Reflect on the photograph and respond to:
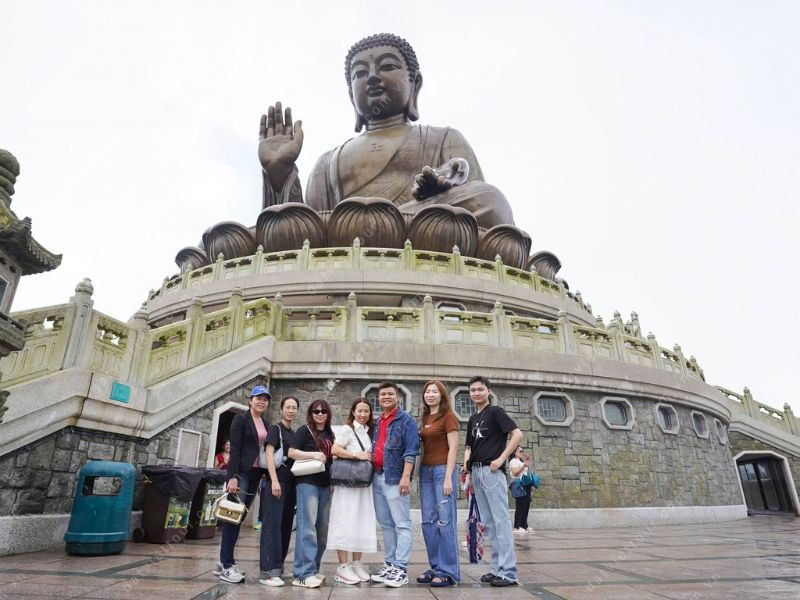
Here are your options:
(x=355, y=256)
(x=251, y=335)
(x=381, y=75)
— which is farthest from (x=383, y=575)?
(x=381, y=75)

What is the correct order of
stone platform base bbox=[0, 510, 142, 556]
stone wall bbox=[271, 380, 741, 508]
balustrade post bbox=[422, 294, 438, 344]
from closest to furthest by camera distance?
1. stone platform base bbox=[0, 510, 142, 556]
2. stone wall bbox=[271, 380, 741, 508]
3. balustrade post bbox=[422, 294, 438, 344]

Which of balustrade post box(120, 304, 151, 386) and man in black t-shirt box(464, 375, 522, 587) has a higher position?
balustrade post box(120, 304, 151, 386)

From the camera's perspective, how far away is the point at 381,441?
3.97 metres

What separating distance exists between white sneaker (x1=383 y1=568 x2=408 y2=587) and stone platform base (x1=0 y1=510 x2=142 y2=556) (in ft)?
11.8

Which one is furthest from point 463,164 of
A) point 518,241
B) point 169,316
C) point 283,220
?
point 169,316

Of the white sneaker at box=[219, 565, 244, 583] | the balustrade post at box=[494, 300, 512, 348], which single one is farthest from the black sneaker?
the balustrade post at box=[494, 300, 512, 348]

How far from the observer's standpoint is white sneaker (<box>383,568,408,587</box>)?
3520 mm

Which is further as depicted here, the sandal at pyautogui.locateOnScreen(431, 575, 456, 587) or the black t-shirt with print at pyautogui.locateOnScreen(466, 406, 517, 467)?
the black t-shirt with print at pyautogui.locateOnScreen(466, 406, 517, 467)

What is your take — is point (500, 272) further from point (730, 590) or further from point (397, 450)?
point (730, 590)

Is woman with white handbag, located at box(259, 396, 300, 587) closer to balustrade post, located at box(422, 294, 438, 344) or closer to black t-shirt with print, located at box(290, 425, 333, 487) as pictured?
black t-shirt with print, located at box(290, 425, 333, 487)

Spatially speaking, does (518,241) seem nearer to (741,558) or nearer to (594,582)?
(741,558)

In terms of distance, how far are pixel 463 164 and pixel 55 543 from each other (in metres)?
18.0

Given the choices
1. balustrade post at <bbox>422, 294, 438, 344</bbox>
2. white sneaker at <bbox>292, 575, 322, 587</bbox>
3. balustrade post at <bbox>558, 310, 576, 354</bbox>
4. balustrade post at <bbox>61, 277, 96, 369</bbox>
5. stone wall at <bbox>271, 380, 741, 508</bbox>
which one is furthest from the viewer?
balustrade post at <bbox>558, 310, 576, 354</bbox>

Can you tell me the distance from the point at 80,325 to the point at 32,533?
2149 mm
